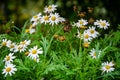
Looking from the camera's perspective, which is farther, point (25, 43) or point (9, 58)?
point (25, 43)

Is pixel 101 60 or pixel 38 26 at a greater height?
pixel 38 26

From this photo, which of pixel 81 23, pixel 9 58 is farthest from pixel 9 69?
pixel 81 23

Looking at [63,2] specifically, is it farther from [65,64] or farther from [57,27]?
[65,64]

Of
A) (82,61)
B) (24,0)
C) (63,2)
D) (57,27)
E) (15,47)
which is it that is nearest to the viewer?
(82,61)

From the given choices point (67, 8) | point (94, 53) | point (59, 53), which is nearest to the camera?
point (94, 53)

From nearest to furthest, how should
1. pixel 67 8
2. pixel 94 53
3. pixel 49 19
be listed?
pixel 94 53 → pixel 49 19 → pixel 67 8

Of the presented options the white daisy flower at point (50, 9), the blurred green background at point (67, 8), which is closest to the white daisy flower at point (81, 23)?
the white daisy flower at point (50, 9)

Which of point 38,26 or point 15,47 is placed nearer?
point 15,47

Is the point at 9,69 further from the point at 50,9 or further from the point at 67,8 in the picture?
the point at 67,8

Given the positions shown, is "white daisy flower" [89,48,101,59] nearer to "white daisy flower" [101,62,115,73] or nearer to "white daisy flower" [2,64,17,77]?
"white daisy flower" [101,62,115,73]

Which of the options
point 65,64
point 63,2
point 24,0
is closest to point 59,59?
point 65,64

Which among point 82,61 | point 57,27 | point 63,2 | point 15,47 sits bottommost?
point 82,61
